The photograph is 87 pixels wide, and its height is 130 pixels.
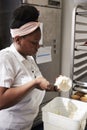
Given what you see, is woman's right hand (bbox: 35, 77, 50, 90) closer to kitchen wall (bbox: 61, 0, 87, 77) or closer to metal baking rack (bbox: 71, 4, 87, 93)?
metal baking rack (bbox: 71, 4, 87, 93)

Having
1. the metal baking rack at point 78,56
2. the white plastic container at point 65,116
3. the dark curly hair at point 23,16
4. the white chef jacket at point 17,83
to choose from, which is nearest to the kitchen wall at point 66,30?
the metal baking rack at point 78,56

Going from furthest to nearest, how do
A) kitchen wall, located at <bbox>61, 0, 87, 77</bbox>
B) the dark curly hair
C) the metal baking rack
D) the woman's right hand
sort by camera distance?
kitchen wall, located at <bbox>61, 0, 87, 77</bbox> < the metal baking rack < the dark curly hair < the woman's right hand

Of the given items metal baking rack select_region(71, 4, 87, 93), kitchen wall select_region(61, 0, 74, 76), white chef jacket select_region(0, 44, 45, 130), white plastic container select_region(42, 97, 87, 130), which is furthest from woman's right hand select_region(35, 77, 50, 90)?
kitchen wall select_region(61, 0, 74, 76)

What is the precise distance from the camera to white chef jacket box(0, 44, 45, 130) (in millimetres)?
1027

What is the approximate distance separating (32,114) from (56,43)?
1.05 meters

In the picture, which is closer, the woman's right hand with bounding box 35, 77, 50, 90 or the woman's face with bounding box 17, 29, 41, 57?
the woman's right hand with bounding box 35, 77, 50, 90

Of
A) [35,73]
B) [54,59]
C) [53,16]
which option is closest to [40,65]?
[54,59]

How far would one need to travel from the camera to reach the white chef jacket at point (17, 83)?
103cm

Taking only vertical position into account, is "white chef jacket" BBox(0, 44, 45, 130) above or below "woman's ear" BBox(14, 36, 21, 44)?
below

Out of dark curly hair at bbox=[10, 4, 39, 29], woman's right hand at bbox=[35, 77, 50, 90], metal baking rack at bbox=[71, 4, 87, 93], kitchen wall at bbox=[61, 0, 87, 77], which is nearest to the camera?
woman's right hand at bbox=[35, 77, 50, 90]

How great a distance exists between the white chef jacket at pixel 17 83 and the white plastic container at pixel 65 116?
0.09 meters

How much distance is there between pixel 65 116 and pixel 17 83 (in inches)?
16.3

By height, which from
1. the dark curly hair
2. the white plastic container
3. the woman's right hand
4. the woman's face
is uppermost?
the dark curly hair

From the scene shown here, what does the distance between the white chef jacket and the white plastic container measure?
0.31ft
